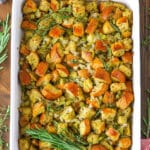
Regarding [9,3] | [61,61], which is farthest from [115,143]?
[9,3]

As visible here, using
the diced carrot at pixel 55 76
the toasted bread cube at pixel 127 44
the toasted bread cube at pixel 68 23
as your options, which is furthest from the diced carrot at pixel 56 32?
the toasted bread cube at pixel 127 44

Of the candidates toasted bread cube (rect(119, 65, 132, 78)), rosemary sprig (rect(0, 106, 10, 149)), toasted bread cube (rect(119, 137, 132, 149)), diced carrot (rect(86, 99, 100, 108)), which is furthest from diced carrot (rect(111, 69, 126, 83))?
rosemary sprig (rect(0, 106, 10, 149))

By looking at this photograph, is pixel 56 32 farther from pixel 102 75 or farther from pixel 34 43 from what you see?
pixel 102 75

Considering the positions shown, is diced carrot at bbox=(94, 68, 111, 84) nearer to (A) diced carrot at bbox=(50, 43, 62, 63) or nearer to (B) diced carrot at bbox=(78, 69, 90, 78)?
(B) diced carrot at bbox=(78, 69, 90, 78)

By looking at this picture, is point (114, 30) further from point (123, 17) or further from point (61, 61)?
point (61, 61)

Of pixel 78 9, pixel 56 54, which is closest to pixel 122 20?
pixel 78 9

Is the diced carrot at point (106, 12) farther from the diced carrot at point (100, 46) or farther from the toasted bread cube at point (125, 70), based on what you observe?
the toasted bread cube at point (125, 70)
